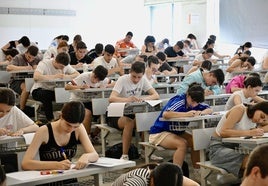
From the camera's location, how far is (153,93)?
6.30m

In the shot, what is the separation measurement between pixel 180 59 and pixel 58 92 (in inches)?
193

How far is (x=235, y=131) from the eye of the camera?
14.1 ft

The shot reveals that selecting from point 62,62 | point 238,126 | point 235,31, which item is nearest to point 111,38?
point 235,31

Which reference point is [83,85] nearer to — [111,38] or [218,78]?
[218,78]

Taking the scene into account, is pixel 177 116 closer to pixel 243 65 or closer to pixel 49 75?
pixel 49 75

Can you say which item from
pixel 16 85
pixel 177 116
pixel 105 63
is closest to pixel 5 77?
pixel 16 85

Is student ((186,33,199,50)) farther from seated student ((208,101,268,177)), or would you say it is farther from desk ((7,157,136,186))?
desk ((7,157,136,186))

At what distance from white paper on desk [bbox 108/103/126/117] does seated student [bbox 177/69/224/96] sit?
98 centimetres

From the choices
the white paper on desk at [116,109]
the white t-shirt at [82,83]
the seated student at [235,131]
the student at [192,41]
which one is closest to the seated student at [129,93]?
the white paper on desk at [116,109]

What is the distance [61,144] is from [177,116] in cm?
166

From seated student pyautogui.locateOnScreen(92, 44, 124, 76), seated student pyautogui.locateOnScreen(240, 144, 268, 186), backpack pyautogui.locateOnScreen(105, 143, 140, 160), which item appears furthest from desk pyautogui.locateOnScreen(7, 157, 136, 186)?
seated student pyautogui.locateOnScreen(92, 44, 124, 76)

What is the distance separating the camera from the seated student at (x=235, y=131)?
4.18m

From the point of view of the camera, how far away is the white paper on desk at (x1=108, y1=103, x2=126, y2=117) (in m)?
5.55

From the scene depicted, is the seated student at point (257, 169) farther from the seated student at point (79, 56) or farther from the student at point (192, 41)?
the student at point (192, 41)
